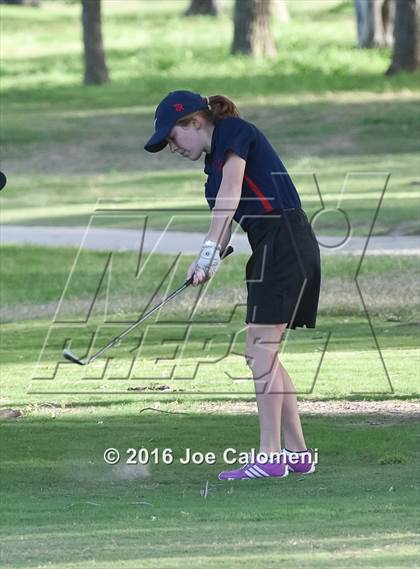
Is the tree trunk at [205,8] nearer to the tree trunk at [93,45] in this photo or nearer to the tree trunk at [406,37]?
the tree trunk at [93,45]

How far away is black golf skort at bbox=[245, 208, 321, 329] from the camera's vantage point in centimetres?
808

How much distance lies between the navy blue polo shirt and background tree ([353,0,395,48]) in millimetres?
42162

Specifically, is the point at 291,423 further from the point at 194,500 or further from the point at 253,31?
the point at 253,31

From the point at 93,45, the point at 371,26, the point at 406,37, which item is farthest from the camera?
the point at 371,26

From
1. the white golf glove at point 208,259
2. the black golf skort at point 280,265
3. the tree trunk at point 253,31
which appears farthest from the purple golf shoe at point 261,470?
the tree trunk at point 253,31

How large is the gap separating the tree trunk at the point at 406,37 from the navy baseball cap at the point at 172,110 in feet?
101

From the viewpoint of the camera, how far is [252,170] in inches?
321

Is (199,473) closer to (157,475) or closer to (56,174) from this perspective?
(157,475)

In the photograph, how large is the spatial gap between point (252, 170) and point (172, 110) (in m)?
0.50

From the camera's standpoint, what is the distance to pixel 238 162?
8.02 metres

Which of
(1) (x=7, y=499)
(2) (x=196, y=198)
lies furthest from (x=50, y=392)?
(2) (x=196, y=198)

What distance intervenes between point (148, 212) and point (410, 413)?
13729 mm

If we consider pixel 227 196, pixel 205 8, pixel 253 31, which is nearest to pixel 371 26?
pixel 253 31

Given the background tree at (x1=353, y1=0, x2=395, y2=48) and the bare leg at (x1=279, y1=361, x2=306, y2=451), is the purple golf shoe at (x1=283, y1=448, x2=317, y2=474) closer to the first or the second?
the bare leg at (x1=279, y1=361, x2=306, y2=451)
